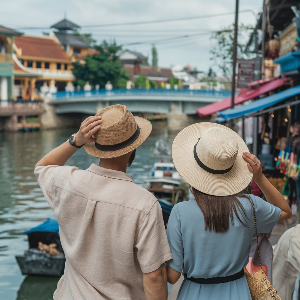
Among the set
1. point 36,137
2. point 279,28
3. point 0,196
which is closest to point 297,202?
point 279,28

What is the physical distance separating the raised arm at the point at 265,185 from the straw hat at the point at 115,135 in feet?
1.78

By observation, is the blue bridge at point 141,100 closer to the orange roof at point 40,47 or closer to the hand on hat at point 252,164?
the orange roof at point 40,47

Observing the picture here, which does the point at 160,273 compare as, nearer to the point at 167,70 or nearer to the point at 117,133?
the point at 117,133

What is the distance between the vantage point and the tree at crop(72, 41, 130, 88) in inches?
1937

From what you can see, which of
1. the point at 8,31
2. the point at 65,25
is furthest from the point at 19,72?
the point at 65,25

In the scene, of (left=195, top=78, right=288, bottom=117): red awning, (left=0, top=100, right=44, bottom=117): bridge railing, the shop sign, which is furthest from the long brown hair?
(left=0, top=100, right=44, bottom=117): bridge railing

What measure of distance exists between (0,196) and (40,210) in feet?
8.94

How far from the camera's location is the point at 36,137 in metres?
35.8

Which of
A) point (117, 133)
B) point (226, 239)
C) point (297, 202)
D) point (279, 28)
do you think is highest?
point (279, 28)

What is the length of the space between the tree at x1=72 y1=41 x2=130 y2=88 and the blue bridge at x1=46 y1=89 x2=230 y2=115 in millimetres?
6271

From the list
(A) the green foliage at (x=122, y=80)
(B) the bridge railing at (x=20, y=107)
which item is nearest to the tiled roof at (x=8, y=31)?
(B) the bridge railing at (x=20, y=107)

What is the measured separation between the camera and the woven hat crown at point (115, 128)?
2.23 meters

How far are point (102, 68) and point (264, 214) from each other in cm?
4800

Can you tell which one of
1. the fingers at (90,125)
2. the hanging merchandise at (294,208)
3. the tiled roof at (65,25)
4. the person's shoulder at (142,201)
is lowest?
the hanging merchandise at (294,208)
